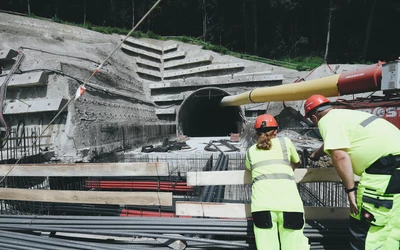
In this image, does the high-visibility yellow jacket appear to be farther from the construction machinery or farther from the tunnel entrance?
Result: the tunnel entrance

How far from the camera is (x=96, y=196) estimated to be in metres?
3.08

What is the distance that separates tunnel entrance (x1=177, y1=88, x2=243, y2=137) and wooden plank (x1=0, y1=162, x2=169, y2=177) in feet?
37.1

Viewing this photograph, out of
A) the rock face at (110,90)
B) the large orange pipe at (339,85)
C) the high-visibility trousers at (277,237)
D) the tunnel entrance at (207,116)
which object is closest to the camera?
the high-visibility trousers at (277,237)

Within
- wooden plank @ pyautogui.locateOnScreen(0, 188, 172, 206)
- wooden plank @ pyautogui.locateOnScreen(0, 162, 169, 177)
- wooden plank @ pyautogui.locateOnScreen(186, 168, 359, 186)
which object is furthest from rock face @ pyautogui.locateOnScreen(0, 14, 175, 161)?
wooden plank @ pyautogui.locateOnScreen(186, 168, 359, 186)

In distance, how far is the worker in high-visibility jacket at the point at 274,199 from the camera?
2.04 m

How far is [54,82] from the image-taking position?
22.3 ft

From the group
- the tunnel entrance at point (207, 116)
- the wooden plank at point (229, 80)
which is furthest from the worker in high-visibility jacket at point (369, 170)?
the wooden plank at point (229, 80)

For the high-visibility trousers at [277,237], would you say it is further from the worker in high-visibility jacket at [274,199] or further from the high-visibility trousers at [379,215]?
the high-visibility trousers at [379,215]

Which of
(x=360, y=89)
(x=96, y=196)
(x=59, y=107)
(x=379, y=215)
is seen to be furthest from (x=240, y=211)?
(x=59, y=107)

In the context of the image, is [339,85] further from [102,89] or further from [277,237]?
[102,89]

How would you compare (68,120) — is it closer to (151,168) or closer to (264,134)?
(151,168)

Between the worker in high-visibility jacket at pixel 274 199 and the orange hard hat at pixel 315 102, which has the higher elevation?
the orange hard hat at pixel 315 102

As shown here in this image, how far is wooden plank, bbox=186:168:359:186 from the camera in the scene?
8.58 feet

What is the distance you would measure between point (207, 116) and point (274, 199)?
64.2ft
